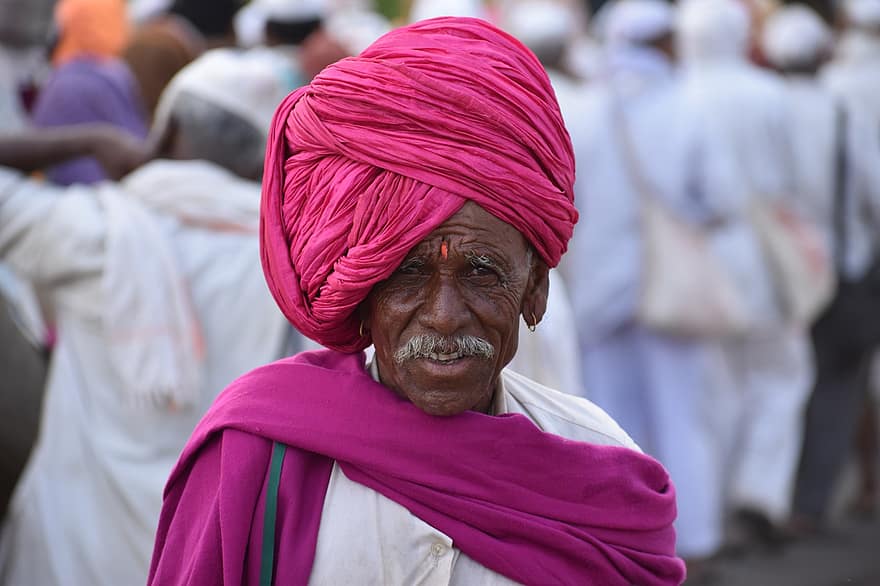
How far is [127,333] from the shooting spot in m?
4.27

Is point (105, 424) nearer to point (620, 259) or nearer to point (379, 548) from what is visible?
point (379, 548)

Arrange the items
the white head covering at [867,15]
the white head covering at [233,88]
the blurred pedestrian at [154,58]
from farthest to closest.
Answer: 1. the white head covering at [867,15]
2. the blurred pedestrian at [154,58]
3. the white head covering at [233,88]

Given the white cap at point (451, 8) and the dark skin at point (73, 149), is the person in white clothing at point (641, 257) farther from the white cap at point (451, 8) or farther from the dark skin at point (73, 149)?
the dark skin at point (73, 149)

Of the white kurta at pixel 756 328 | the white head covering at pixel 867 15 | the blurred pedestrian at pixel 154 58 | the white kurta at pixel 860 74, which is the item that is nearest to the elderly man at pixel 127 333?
the white kurta at pixel 756 328

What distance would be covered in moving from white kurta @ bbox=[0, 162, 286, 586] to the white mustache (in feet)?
6.68

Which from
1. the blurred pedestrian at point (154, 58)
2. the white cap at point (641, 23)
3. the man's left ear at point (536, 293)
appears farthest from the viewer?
the blurred pedestrian at point (154, 58)

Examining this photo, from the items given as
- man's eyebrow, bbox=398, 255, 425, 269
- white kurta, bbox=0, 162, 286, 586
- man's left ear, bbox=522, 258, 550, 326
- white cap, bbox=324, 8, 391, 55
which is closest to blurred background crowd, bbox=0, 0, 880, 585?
white kurta, bbox=0, 162, 286, 586

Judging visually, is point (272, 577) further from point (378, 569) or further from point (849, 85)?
point (849, 85)

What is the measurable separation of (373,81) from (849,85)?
752cm

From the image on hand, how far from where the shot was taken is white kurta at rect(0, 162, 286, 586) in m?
4.37

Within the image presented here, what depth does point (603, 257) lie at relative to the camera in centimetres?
686

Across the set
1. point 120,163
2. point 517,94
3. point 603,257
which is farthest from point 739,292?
point 517,94

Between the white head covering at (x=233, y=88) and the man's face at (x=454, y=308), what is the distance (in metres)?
2.31

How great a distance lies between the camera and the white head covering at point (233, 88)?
4559 millimetres
